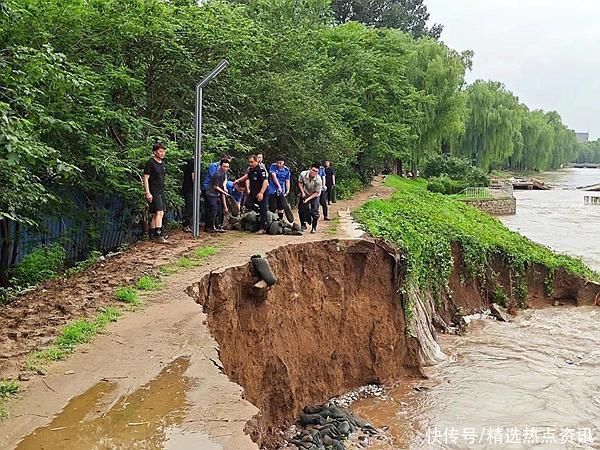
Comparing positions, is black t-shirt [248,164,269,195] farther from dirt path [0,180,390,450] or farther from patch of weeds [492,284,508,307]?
patch of weeds [492,284,508,307]

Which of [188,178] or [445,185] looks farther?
[445,185]

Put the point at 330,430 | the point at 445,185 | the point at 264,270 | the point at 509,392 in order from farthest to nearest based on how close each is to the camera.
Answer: the point at 445,185 → the point at 509,392 → the point at 264,270 → the point at 330,430

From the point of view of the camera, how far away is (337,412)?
34.3ft

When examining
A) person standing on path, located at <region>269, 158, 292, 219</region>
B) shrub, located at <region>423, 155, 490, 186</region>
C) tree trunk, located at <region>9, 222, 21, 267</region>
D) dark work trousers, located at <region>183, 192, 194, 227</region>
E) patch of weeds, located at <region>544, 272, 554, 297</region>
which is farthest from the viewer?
shrub, located at <region>423, 155, 490, 186</region>

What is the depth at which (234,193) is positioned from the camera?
14750 millimetres

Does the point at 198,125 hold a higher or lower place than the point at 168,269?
higher

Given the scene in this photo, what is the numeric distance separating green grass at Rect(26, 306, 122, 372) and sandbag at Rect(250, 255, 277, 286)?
2.60 meters

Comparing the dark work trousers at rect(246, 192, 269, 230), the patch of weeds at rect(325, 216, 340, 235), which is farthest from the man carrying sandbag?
the patch of weeds at rect(325, 216, 340, 235)

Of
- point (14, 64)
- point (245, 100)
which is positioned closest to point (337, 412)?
point (14, 64)

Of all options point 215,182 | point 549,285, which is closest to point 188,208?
point 215,182

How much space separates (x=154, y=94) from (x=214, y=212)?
9.04 ft

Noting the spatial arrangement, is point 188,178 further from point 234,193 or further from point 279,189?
point 279,189

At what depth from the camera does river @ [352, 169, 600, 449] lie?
10555mm

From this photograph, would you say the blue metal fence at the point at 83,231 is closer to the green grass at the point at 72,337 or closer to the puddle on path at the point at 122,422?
the green grass at the point at 72,337
